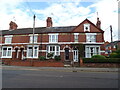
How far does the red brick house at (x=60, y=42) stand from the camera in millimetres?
28453

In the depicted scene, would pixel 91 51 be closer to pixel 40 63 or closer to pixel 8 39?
pixel 40 63

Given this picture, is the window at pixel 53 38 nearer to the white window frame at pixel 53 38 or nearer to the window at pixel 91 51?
the white window frame at pixel 53 38

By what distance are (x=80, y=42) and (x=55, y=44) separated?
539 centimetres

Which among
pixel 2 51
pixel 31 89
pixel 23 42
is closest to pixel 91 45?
pixel 23 42

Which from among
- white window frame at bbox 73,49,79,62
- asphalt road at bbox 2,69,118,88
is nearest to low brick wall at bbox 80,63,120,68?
white window frame at bbox 73,49,79,62

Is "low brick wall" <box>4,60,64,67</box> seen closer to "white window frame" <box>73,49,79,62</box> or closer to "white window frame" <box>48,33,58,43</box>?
"white window frame" <box>73,49,79,62</box>

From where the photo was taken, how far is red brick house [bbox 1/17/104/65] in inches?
1120

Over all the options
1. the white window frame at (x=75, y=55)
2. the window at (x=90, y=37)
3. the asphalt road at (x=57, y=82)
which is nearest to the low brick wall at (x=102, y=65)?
the white window frame at (x=75, y=55)

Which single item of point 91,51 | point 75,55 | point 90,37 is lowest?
point 75,55

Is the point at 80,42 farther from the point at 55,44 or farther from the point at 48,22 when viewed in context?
the point at 48,22

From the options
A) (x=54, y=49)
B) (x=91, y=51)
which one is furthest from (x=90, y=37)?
(x=54, y=49)

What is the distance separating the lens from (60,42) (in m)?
29.7

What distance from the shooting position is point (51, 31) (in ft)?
100

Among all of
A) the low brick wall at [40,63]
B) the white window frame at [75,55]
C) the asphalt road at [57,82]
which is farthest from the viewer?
the white window frame at [75,55]
